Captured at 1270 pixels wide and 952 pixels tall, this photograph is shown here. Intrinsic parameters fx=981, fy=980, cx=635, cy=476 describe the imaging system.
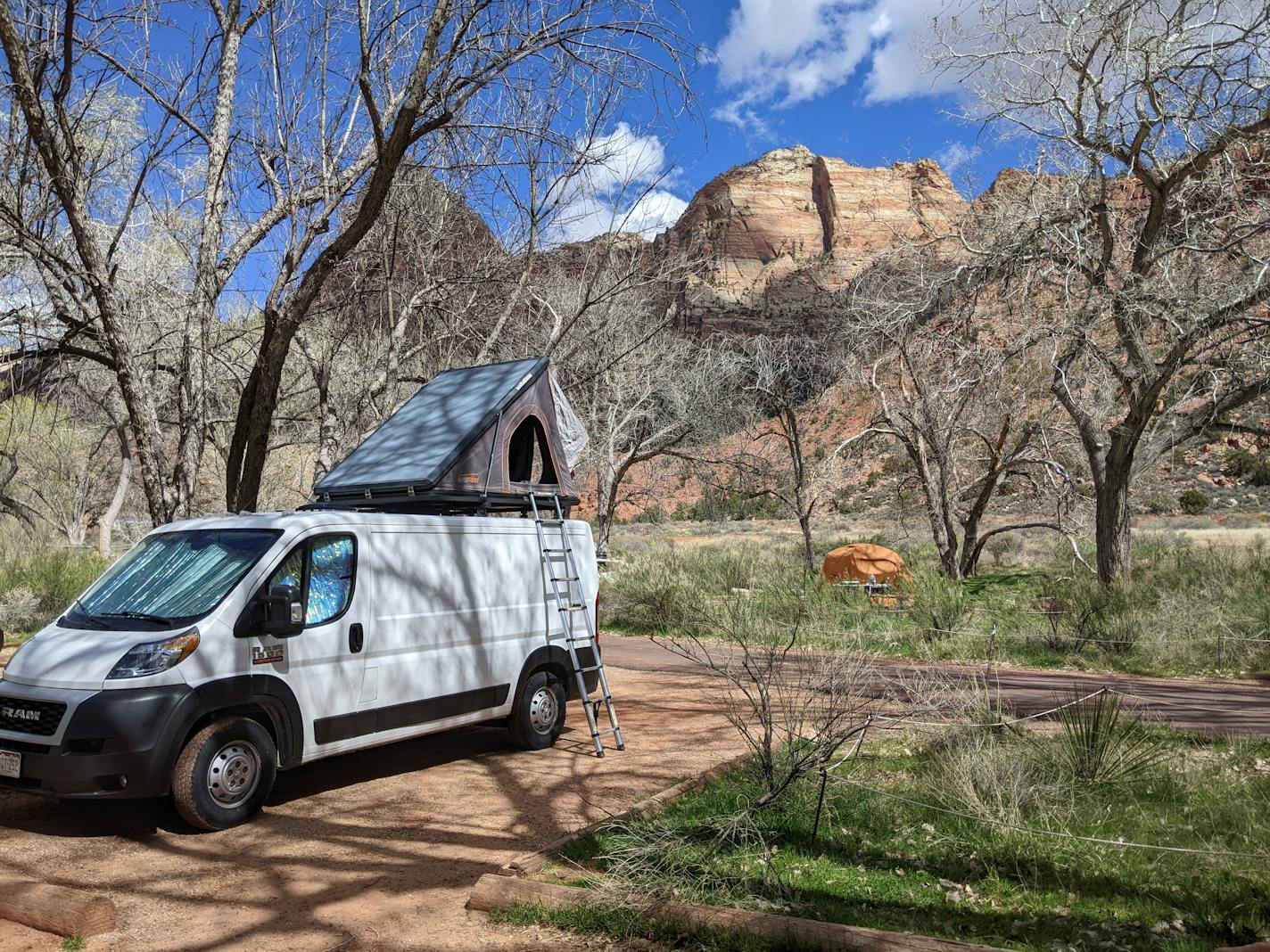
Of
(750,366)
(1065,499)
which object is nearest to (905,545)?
(750,366)

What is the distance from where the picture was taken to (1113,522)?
1605cm

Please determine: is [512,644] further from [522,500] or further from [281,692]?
[281,692]

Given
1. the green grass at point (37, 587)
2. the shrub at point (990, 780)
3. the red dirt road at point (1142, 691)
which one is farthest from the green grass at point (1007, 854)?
the green grass at point (37, 587)

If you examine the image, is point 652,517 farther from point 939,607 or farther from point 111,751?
point 111,751

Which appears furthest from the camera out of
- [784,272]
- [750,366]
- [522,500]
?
[784,272]

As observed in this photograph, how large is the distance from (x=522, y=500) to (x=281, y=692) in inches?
122

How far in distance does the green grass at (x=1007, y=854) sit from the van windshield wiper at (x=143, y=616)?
3.09 metres

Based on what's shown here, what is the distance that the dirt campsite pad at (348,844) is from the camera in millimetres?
4758

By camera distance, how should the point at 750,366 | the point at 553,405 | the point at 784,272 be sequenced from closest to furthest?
the point at 553,405
the point at 750,366
the point at 784,272

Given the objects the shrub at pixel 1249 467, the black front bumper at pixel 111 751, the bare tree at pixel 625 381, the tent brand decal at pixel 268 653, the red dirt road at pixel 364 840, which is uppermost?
the bare tree at pixel 625 381

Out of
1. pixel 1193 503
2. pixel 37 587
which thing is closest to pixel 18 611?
pixel 37 587

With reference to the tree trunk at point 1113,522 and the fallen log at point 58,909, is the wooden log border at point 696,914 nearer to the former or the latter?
the fallen log at point 58,909

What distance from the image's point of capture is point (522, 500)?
9.06 metres

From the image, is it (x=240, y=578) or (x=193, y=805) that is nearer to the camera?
(x=193, y=805)
